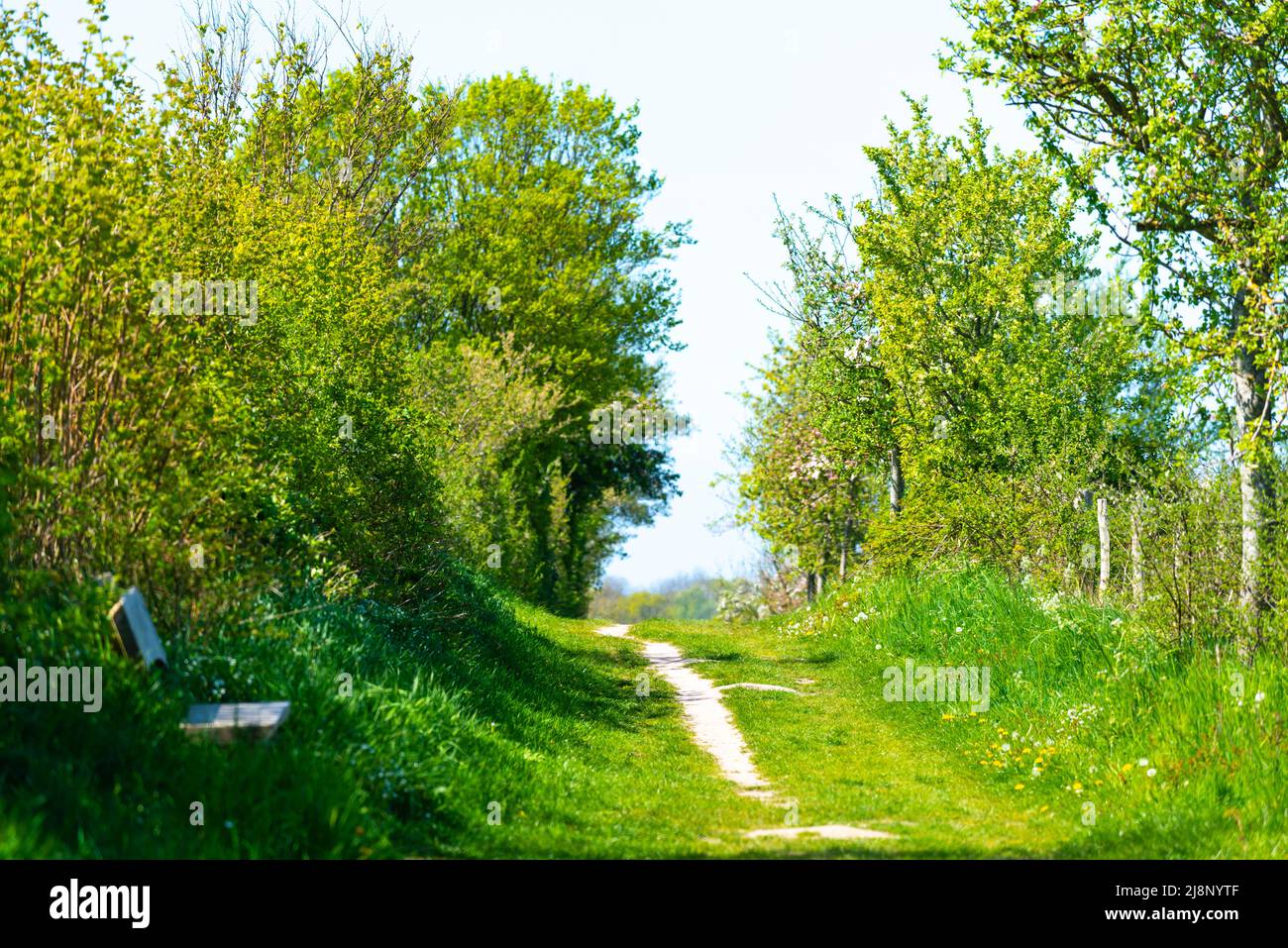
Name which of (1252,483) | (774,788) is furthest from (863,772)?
(1252,483)

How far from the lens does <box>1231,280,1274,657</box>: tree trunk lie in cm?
1202

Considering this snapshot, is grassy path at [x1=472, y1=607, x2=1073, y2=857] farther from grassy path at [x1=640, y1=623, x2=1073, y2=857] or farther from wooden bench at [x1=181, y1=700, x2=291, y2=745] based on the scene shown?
wooden bench at [x1=181, y1=700, x2=291, y2=745]

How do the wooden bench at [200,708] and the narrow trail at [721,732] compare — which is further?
the narrow trail at [721,732]

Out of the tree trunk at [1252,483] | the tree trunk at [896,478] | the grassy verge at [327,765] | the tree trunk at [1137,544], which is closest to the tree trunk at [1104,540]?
the tree trunk at [1137,544]

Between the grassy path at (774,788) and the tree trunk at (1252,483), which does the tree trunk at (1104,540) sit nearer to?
the grassy path at (774,788)

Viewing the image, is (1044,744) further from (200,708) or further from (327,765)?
(200,708)

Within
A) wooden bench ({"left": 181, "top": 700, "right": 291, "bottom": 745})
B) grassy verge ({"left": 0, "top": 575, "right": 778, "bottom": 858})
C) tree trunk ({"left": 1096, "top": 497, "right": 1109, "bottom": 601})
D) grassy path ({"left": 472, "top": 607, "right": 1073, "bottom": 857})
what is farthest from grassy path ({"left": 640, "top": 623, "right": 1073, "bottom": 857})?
wooden bench ({"left": 181, "top": 700, "right": 291, "bottom": 745})

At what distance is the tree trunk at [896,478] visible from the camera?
85.8ft

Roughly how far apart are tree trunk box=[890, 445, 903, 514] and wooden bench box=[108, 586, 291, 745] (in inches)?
758

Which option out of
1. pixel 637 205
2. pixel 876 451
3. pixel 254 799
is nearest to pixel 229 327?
pixel 254 799

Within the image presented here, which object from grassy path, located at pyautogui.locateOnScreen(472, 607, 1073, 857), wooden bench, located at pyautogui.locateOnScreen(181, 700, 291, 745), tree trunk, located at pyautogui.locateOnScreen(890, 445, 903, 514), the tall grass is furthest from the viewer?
tree trunk, located at pyautogui.locateOnScreen(890, 445, 903, 514)

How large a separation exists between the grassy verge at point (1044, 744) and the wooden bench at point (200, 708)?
445 centimetres

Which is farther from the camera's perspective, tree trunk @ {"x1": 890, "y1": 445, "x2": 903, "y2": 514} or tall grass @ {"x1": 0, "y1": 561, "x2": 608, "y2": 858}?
tree trunk @ {"x1": 890, "y1": 445, "x2": 903, "y2": 514}

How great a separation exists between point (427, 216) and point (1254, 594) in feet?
93.6
